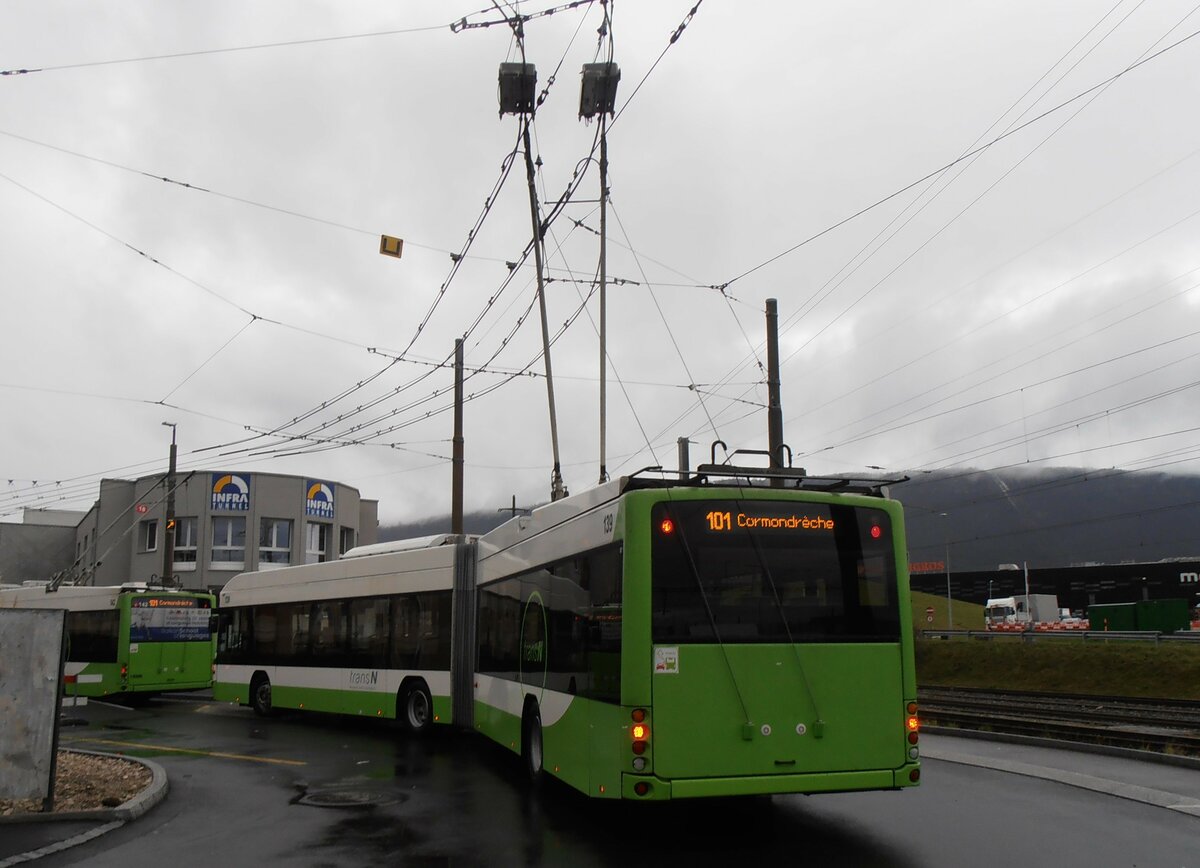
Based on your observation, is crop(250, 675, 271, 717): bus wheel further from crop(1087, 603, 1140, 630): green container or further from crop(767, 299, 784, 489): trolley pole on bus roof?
crop(1087, 603, 1140, 630): green container

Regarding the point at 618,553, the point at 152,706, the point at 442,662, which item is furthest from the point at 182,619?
the point at 618,553

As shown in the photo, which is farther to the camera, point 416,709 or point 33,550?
point 33,550

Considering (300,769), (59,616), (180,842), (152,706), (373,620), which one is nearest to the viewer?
(180,842)

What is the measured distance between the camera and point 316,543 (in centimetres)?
6012

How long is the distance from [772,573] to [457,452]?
1722 centimetres

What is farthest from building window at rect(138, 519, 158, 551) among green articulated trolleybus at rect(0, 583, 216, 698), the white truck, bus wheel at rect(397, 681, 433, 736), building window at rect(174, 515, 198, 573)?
the white truck

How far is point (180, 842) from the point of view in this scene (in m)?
9.34

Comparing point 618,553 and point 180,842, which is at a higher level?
point 618,553

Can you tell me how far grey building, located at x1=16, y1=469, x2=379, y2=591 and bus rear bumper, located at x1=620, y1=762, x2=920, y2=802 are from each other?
51.4m

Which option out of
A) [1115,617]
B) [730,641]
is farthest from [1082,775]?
[1115,617]

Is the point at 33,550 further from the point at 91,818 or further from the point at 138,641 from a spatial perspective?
the point at 91,818

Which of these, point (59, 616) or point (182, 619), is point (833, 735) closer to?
point (59, 616)

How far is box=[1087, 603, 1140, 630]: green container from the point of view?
3962 centimetres

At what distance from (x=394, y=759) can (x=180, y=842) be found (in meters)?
5.72
